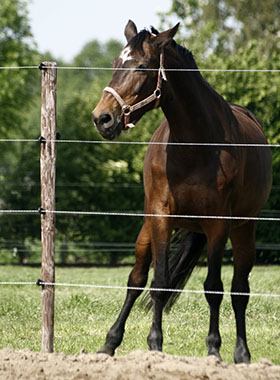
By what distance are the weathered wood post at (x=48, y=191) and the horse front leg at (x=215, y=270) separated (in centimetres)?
118

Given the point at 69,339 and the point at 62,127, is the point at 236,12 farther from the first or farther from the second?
the point at 69,339

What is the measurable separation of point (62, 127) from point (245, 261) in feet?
38.0

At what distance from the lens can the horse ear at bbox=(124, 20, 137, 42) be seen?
5199 millimetres

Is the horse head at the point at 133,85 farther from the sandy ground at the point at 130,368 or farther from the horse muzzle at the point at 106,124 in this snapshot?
the sandy ground at the point at 130,368

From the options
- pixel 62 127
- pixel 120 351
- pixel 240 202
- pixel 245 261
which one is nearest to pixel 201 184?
pixel 240 202

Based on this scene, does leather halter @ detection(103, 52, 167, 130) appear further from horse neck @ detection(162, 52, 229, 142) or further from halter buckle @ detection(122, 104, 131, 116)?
horse neck @ detection(162, 52, 229, 142)

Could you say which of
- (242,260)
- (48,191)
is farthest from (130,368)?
(242,260)

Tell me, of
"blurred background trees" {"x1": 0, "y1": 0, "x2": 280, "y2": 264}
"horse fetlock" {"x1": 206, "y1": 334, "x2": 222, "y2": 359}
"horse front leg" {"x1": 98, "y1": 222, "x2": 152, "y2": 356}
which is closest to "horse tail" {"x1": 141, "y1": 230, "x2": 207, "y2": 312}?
"horse front leg" {"x1": 98, "y1": 222, "x2": 152, "y2": 356}

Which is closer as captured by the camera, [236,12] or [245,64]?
[245,64]

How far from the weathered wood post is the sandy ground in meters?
0.66

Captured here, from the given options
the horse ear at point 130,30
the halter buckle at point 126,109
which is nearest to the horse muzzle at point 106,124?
the halter buckle at point 126,109

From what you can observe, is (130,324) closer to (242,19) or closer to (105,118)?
(105,118)

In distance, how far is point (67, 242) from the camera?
51.6 feet

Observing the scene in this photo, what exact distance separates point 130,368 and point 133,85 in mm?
1968
